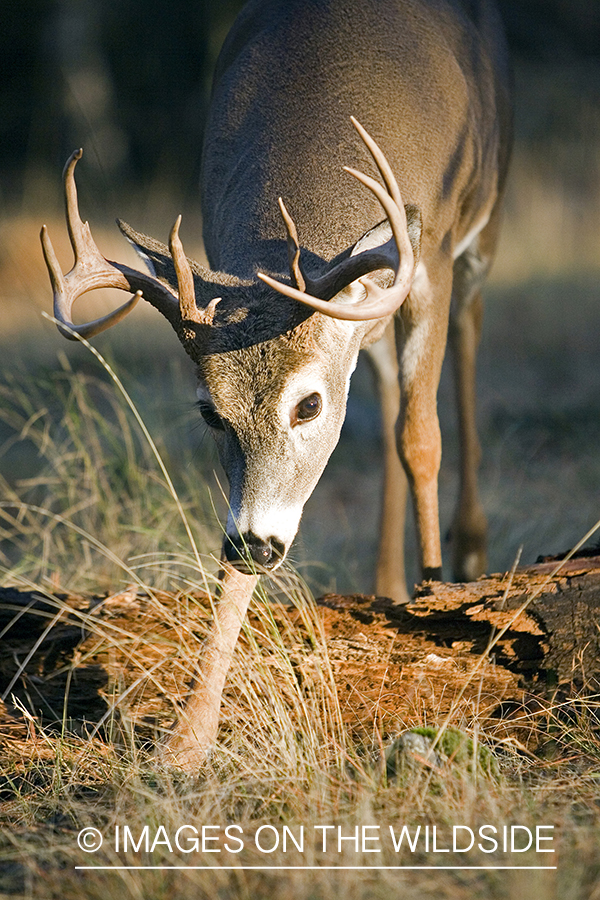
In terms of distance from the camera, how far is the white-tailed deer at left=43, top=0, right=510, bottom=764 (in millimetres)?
3068

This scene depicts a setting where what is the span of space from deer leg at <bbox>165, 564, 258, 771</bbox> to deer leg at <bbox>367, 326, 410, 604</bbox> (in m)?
1.65

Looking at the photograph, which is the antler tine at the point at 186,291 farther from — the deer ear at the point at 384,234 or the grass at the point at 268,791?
the grass at the point at 268,791

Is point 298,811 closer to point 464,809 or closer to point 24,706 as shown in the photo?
point 464,809

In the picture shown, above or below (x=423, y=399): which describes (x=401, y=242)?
below

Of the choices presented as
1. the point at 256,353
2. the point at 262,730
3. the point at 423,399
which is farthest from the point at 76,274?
the point at 423,399

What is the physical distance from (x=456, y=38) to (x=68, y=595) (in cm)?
290

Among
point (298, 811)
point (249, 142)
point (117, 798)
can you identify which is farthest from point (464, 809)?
point (249, 142)

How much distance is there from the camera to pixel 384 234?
3184 mm

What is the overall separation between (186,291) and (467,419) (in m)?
2.67

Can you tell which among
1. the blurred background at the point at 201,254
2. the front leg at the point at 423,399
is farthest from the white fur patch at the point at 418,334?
the blurred background at the point at 201,254

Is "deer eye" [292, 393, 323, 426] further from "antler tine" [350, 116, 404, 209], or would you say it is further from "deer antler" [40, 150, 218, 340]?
"antler tine" [350, 116, 404, 209]

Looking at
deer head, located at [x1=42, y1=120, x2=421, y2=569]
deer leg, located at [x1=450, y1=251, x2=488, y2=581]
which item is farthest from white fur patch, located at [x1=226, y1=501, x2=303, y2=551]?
deer leg, located at [x1=450, y1=251, x2=488, y2=581]

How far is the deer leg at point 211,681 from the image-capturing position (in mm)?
2990

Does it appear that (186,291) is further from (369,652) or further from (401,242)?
(369,652)
